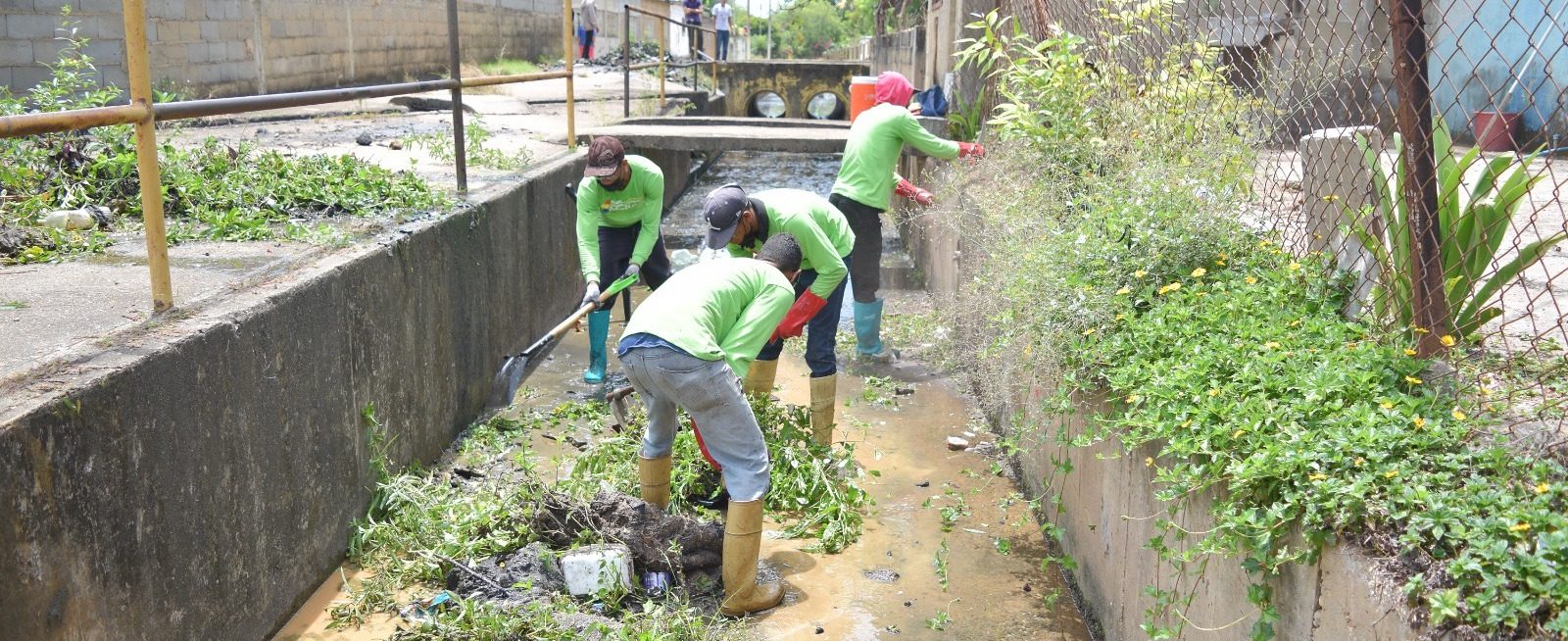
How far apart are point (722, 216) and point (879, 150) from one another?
2.73 metres

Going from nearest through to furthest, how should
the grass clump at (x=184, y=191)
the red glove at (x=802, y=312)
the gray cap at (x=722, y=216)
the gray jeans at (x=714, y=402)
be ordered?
the gray jeans at (x=714, y=402), the gray cap at (x=722, y=216), the grass clump at (x=184, y=191), the red glove at (x=802, y=312)

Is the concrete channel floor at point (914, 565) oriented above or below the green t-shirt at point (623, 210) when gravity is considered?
below

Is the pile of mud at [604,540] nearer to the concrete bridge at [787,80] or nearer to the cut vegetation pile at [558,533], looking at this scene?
the cut vegetation pile at [558,533]

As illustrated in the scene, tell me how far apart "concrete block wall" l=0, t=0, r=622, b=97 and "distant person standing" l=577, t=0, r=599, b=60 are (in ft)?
20.9

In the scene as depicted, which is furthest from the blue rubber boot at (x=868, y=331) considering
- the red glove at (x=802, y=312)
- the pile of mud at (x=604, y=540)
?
the pile of mud at (x=604, y=540)

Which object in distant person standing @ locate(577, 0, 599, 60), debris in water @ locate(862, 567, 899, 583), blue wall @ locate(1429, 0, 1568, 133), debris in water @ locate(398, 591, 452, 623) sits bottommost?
debris in water @ locate(862, 567, 899, 583)

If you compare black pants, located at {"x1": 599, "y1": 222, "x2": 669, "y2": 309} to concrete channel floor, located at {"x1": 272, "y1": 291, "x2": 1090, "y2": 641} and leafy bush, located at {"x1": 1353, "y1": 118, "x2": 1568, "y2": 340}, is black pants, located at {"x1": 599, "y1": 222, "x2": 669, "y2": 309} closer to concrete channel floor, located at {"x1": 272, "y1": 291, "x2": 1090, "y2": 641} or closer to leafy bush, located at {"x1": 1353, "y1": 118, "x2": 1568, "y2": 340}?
concrete channel floor, located at {"x1": 272, "y1": 291, "x2": 1090, "y2": 641}

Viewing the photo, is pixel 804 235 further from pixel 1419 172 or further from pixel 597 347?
pixel 1419 172

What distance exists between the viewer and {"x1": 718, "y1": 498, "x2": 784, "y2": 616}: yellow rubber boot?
13.3 ft

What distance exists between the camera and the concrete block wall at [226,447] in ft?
8.89

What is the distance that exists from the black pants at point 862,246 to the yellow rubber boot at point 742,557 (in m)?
3.27

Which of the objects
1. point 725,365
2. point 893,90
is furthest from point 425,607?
point 893,90

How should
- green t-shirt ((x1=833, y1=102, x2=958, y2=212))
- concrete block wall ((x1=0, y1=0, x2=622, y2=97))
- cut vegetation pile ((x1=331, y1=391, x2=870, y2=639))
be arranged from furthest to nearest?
concrete block wall ((x1=0, y1=0, x2=622, y2=97)) → green t-shirt ((x1=833, y1=102, x2=958, y2=212)) → cut vegetation pile ((x1=331, y1=391, x2=870, y2=639))

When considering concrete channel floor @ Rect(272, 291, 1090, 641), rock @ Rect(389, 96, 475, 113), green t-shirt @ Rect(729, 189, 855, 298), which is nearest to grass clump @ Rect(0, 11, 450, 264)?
concrete channel floor @ Rect(272, 291, 1090, 641)
